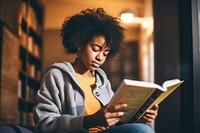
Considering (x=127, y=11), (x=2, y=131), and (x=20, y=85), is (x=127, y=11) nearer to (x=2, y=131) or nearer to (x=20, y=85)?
(x=20, y=85)

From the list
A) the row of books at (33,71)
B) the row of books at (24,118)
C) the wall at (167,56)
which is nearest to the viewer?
the wall at (167,56)

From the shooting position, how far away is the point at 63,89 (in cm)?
147

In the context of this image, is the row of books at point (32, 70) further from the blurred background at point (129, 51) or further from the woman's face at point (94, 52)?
the woman's face at point (94, 52)

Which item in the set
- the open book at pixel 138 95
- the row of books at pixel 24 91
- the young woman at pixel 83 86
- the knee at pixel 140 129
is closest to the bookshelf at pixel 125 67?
the row of books at pixel 24 91

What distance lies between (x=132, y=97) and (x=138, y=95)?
2cm

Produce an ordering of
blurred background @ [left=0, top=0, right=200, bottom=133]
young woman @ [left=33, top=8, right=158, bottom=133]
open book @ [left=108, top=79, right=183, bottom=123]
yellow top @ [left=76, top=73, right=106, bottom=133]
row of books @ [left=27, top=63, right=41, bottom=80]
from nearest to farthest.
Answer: open book @ [left=108, top=79, right=183, bottom=123], young woman @ [left=33, top=8, right=158, bottom=133], yellow top @ [left=76, top=73, right=106, bottom=133], blurred background @ [left=0, top=0, right=200, bottom=133], row of books @ [left=27, top=63, right=41, bottom=80]

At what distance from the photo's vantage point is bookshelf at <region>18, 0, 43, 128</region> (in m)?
4.64

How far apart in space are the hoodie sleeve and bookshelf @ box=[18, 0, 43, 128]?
3.06 meters

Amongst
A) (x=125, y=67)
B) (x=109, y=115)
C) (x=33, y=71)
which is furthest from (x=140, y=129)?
(x=125, y=67)

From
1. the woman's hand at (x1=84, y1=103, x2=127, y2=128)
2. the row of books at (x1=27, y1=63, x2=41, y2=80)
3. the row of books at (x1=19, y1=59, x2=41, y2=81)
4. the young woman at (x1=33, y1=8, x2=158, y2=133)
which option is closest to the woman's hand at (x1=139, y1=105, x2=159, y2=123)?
the young woman at (x1=33, y1=8, x2=158, y2=133)

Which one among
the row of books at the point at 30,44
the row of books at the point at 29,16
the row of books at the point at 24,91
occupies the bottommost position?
the row of books at the point at 24,91

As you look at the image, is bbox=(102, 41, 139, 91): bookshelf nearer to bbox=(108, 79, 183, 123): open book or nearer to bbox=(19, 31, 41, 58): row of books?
bbox=(19, 31, 41, 58): row of books

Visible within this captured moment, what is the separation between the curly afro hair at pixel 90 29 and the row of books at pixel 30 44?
3.04 m

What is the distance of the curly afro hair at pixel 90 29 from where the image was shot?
5.10 ft
